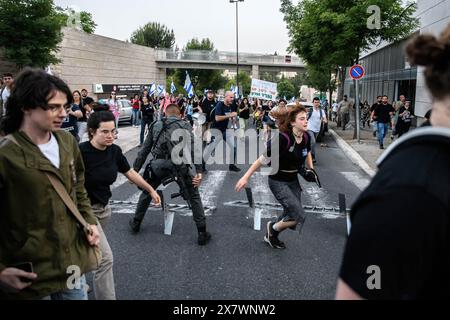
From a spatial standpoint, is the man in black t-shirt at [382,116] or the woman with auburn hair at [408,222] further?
the man in black t-shirt at [382,116]

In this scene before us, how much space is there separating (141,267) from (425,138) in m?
4.16

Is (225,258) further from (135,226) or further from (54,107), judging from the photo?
(54,107)

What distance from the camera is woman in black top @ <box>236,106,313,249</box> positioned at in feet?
17.7

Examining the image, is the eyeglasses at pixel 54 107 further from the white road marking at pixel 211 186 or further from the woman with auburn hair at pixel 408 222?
the white road marking at pixel 211 186

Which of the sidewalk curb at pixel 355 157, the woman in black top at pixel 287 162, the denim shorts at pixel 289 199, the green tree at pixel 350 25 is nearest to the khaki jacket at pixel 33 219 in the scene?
the woman in black top at pixel 287 162

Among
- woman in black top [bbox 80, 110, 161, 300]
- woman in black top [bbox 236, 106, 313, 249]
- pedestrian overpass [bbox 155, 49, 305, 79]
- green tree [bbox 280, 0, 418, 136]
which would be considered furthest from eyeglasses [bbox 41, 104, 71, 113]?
pedestrian overpass [bbox 155, 49, 305, 79]

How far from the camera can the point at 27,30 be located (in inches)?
1092

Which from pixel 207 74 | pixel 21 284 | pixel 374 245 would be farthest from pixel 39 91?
pixel 207 74

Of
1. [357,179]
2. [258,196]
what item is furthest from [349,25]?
[258,196]

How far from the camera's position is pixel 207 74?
3583 inches

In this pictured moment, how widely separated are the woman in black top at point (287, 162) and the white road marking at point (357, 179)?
14.4 ft

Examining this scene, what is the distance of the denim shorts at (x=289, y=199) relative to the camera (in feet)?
17.7

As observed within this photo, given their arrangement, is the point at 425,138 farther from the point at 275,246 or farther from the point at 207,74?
the point at 207,74

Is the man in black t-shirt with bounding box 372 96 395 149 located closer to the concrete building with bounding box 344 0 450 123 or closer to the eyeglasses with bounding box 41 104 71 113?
the concrete building with bounding box 344 0 450 123
